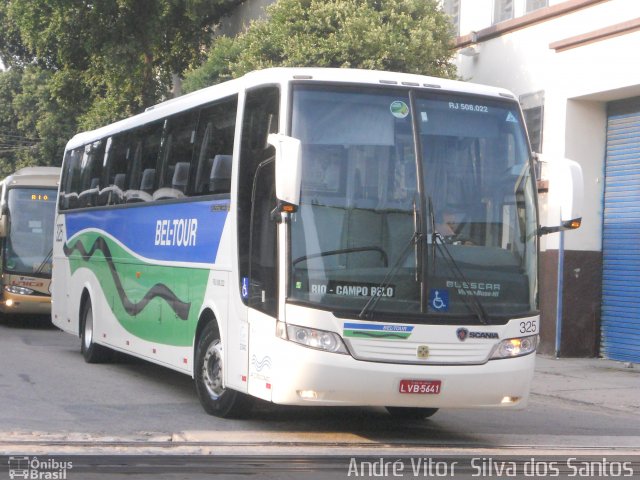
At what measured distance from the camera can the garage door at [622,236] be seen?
17000 mm

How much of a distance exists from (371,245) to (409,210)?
0.44m

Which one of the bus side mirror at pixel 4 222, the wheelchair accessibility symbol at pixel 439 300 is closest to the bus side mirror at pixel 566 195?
the wheelchair accessibility symbol at pixel 439 300

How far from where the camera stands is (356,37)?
17188mm

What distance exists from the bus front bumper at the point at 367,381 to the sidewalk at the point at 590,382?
410 centimetres

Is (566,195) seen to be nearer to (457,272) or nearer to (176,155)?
(457,272)

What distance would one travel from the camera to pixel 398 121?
9102mm

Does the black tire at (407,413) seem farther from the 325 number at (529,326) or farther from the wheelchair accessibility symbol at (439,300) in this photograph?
the wheelchair accessibility symbol at (439,300)

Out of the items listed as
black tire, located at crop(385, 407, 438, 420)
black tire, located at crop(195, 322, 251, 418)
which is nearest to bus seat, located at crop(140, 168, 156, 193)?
black tire, located at crop(195, 322, 251, 418)

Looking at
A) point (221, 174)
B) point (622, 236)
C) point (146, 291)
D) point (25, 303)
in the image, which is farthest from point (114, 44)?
point (221, 174)

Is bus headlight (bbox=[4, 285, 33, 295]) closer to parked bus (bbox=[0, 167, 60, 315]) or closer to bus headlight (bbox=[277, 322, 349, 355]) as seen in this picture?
parked bus (bbox=[0, 167, 60, 315])

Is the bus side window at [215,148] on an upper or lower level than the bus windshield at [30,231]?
upper

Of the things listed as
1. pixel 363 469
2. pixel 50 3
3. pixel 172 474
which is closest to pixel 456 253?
pixel 363 469

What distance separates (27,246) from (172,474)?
15.2m

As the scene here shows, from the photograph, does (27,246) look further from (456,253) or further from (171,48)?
(456,253)
